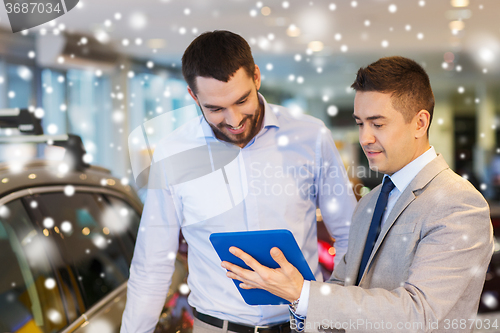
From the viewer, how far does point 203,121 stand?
1521 mm

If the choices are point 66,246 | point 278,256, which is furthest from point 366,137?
point 66,246

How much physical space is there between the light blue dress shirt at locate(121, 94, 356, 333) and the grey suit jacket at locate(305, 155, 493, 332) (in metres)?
0.49

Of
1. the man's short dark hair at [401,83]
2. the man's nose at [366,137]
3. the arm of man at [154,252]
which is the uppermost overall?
the man's short dark hair at [401,83]

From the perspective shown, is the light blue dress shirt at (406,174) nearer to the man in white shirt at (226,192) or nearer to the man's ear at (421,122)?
the man's ear at (421,122)

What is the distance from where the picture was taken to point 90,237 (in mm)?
1570

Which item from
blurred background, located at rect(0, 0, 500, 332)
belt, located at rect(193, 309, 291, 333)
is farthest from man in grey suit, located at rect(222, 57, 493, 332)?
blurred background, located at rect(0, 0, 500, 332)

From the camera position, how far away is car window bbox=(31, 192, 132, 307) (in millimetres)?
1375

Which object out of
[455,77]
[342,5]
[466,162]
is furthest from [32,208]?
[466,162]

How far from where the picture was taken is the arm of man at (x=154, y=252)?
4.69 ft

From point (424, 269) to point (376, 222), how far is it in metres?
0.23

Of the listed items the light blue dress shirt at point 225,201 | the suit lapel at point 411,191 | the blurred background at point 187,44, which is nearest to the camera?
the suit lapel at point 411,191

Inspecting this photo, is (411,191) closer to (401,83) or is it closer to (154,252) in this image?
(401,83)

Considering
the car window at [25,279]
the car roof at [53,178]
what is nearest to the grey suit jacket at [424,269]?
the car window at [25,279]

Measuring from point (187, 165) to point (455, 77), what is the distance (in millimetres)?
8558
